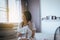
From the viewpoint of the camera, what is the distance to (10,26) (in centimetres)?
74

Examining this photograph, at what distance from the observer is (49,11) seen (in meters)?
4.71

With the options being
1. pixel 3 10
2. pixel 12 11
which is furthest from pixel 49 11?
pixel 3 10

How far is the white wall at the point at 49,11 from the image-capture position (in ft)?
15.2

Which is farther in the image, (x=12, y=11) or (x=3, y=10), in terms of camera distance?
(x=12, y=11)

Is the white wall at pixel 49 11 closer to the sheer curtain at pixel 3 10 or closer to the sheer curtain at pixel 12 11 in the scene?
the sheer curtain at pixel 12 11

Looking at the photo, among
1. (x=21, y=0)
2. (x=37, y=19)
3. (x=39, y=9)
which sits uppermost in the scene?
(x=21, y=0)

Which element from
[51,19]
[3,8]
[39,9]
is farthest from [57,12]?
[3,8]

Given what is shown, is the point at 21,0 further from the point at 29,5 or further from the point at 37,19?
the point at 37,19

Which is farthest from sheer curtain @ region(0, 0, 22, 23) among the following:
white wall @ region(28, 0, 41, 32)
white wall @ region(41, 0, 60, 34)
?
white wall @ region(41, 0, 60, 34)

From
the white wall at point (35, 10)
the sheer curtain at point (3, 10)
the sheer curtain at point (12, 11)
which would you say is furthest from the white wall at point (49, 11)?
the sheer curtain at point (3, 10)

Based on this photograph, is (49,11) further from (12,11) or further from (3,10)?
(3,10)

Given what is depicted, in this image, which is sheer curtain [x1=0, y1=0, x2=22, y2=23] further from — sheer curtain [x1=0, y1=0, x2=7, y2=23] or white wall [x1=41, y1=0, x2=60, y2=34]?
white wall [x1=41, y1=0, x2=60, y2=34]

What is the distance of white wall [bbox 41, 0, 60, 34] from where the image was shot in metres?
4.62

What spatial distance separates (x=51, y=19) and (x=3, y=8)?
5.74 ft
